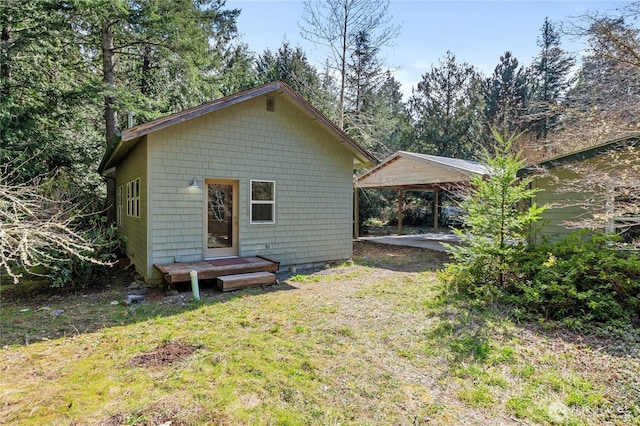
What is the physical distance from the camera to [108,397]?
10.2 ft

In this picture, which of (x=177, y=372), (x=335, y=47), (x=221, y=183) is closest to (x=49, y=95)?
(x=221, y=183)

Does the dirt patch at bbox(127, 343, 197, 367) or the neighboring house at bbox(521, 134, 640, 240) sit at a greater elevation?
the neighboring house at bbox(521, 134, 640, 240)

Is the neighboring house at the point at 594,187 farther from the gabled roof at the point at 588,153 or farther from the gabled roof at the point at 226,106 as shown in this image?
the gabled roof at the point at 226,106

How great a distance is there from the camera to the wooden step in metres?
6.73

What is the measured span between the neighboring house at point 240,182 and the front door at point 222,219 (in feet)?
0.08

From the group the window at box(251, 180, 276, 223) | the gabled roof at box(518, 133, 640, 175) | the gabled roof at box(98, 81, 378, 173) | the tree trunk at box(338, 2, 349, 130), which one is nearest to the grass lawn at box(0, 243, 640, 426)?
the window at box(251, 180, 276, 223)

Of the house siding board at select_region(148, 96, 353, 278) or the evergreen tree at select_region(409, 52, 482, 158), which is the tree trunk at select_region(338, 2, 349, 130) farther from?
the evergreen tree at select_region(409, 52, 482, 158)

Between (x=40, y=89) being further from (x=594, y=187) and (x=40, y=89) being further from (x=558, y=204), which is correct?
(x=594, y=187)

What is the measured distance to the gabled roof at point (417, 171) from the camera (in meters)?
11.4

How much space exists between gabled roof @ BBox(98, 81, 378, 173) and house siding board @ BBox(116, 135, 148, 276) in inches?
10.6

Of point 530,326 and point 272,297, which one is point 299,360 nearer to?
point 272,297

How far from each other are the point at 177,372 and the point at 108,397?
2.08 ft

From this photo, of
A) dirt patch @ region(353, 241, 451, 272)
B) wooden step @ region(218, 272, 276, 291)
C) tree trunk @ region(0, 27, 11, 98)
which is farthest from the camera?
tree trunk @ region(0, 27, 11, 98)

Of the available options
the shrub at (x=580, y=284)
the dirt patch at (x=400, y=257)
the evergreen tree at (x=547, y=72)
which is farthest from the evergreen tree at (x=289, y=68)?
the evergreen tree at (x=547, y=72)
